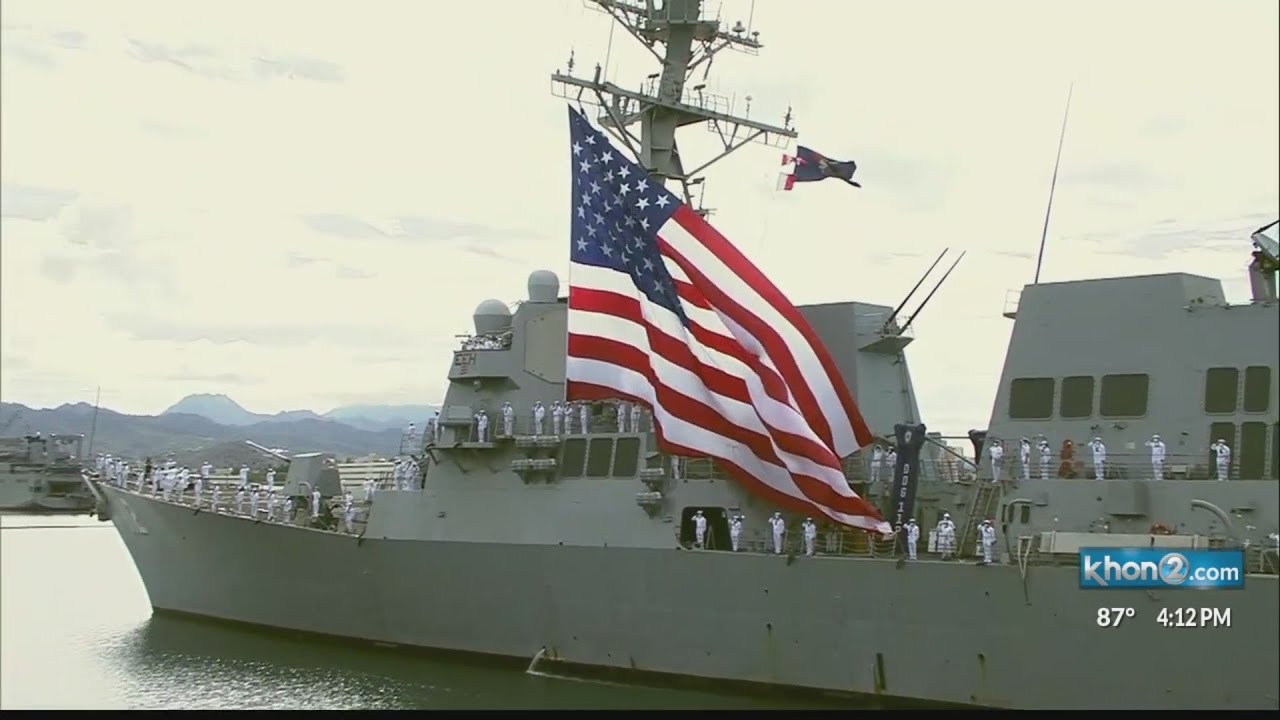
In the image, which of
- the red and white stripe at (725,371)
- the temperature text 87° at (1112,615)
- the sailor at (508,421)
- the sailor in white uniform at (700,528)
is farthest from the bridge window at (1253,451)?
the sailor at (508,421)

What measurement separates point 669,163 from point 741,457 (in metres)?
7.02

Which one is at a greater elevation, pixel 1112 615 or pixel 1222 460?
pixel 1222 460

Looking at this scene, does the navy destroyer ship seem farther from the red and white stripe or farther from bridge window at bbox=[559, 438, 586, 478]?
the red and white stripe

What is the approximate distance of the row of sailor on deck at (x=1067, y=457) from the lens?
49.6 feet

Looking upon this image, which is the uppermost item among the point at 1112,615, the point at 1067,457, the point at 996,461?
the point at 1067,457

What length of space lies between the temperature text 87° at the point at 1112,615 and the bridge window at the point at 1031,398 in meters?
2.83

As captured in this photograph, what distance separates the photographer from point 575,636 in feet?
61.7

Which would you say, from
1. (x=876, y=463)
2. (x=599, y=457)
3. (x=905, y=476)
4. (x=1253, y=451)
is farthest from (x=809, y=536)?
(x=1253, y=451)

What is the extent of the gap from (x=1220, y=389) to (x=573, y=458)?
29.5 feet

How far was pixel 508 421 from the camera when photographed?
20.5 m

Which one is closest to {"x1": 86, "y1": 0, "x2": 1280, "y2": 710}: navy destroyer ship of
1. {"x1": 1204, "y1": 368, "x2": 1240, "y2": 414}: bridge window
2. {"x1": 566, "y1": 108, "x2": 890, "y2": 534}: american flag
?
{"x1": 1204, "y1": 368, "x2": 1240, "y2": 414}: bridge window

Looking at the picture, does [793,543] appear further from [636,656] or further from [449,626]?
[449,626]

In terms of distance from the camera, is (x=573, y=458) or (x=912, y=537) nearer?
(x=912, y=537)

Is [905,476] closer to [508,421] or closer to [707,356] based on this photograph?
[707,356]
